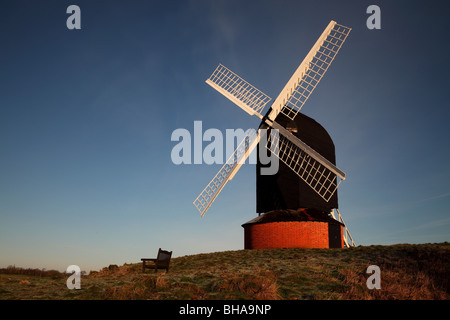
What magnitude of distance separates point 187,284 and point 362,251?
37.2 feet

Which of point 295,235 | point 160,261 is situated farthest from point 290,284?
point 295,235

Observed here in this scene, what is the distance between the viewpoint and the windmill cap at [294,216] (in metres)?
22.6

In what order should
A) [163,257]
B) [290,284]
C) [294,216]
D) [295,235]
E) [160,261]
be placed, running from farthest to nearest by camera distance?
1. [294,216]
2. [295,235]
3. [163,257]
4. [160,261]
5. [290,284]

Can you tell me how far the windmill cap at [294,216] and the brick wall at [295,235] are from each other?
264 millimetres

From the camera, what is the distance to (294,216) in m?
22.7

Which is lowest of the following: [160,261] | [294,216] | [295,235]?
[160,261]

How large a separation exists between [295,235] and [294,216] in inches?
49.1

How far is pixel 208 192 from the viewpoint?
23.7 metres
